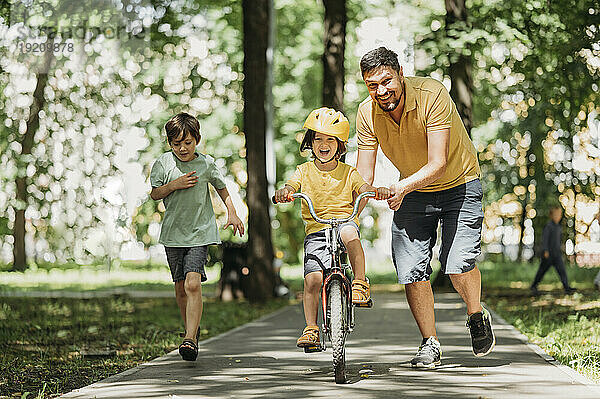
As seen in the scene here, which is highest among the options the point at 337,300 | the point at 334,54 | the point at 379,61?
the point at 334,54

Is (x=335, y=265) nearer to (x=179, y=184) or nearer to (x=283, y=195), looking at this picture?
(x=283, y=195)

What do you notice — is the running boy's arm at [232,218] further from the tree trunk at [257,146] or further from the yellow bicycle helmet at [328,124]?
the tree trunk at [257,146]

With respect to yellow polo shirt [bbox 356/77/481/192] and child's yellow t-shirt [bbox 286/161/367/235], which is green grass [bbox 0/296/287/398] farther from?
yellow polo shirt [bbox 356/77/481/192]

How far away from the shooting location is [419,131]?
7.86m

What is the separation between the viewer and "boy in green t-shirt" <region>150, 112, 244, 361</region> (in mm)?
9000

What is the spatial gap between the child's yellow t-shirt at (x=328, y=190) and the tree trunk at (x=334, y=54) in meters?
12.6

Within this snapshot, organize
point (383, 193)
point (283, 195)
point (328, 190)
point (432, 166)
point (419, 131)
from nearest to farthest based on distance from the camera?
point (383, 193), point (283, 195), point (432, 166), point (419, 131), point (328, 190)

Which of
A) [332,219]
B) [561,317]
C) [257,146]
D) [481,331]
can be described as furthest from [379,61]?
[257,146]

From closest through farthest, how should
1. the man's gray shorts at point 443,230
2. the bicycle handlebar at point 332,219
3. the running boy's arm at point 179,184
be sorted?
the bicycle handlebar at point 332,219 < the man's gray shorts at point 443,230 < the running boy's arm at point 179,184

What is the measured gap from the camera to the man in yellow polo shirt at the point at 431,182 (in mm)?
7703

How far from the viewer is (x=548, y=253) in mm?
21469

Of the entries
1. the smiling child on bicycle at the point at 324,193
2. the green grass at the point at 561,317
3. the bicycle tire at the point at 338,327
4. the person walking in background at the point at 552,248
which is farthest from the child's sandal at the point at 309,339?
the person walking in background at the point at 552,248

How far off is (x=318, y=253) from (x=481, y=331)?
57.9 inches

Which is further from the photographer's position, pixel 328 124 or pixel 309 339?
pixel 328 124
